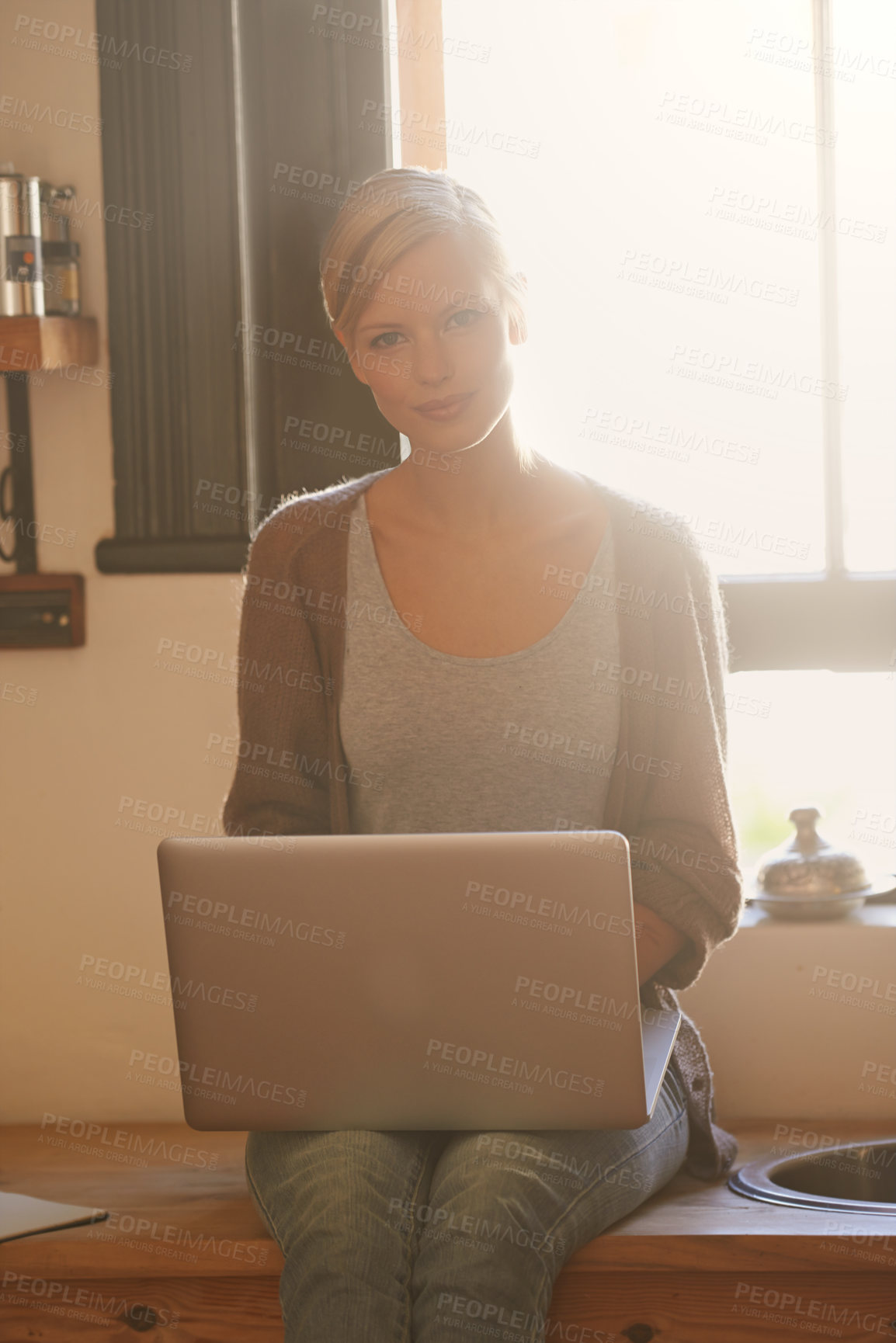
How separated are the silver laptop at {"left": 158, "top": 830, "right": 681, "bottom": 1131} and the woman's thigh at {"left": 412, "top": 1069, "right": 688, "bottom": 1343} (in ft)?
0.23

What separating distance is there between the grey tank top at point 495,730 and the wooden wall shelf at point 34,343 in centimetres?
61

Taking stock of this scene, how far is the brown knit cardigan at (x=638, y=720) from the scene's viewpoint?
1392 millimetres

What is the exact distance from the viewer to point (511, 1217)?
3.69 feet

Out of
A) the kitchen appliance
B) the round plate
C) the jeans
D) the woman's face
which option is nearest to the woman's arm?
the woman's face

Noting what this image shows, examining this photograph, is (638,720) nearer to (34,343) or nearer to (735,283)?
(735,283)

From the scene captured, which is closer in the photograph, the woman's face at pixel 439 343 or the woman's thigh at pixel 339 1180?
the woman's thigh at pixel 339 1180

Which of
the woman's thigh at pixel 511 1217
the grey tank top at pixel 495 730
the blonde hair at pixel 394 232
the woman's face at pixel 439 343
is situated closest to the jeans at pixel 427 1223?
the woman's thigh at pixel 511 1217

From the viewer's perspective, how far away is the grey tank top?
1445mm

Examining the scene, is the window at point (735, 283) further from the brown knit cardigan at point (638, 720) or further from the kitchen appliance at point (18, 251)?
the kitchen appliance at point (18, 251)

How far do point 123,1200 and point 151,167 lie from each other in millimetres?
1292

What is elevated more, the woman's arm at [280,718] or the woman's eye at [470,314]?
the woman's eye at [470,314]

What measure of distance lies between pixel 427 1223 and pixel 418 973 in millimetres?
262

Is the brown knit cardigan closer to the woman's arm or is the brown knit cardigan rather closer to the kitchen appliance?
the woman's arm

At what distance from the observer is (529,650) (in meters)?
1.45
